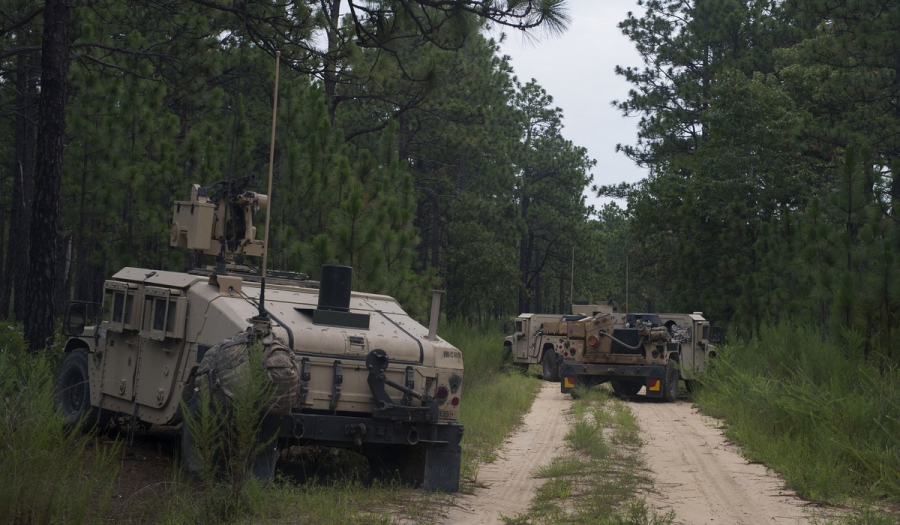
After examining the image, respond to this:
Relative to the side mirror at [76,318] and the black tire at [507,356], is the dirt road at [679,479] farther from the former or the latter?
the black tire at [507,356]

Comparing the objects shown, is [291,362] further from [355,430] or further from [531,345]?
[531,345]

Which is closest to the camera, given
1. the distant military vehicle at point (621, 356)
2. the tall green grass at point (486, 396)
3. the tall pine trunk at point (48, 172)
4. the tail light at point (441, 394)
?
the tail light at point (441, 394)

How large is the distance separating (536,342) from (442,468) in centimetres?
1580

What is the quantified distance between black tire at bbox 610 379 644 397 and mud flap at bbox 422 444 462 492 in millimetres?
11034

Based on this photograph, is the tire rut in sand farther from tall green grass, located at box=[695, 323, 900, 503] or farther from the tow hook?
the tow hook

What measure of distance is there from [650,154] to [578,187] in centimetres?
767

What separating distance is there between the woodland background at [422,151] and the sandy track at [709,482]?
255cm

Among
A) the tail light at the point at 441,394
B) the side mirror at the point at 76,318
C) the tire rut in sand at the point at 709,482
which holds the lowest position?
the tire rut in sand at the point at 709,482

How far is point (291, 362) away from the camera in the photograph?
24.8ft

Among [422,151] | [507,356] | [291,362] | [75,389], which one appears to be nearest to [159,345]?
[75,389]

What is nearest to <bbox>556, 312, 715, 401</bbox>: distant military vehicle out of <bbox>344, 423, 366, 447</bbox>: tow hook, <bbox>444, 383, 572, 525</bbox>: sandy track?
<bbox>444, 383, 572, 525</bbox>: sandy track

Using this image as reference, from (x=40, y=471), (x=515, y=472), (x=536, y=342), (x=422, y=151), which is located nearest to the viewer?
(x=40, y=471)

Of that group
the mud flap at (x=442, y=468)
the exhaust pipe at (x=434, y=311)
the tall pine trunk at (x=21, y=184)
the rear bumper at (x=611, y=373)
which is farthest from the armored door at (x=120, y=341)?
the tall pine trunk at (x=21, y=184)

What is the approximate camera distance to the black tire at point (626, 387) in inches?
763
